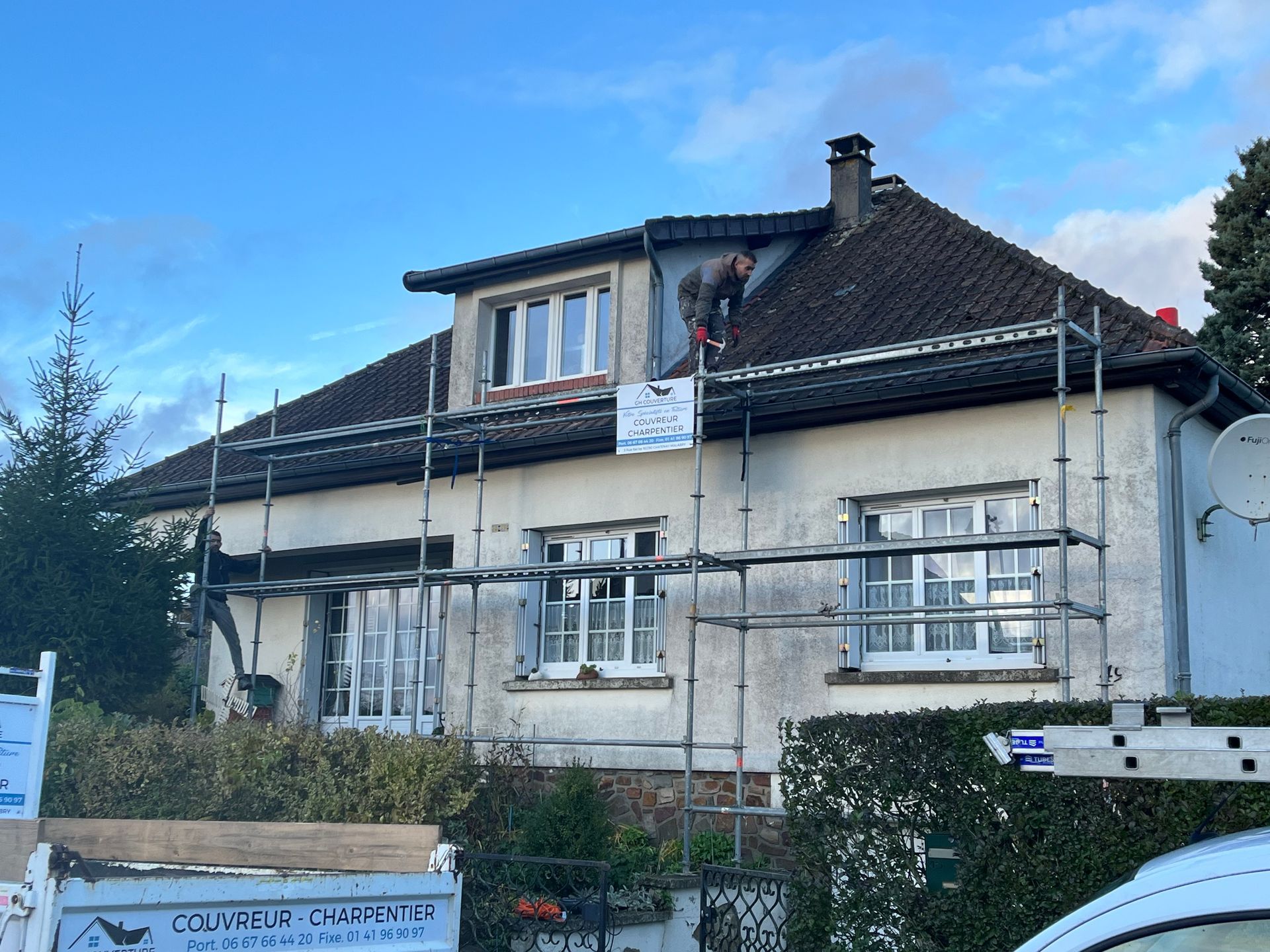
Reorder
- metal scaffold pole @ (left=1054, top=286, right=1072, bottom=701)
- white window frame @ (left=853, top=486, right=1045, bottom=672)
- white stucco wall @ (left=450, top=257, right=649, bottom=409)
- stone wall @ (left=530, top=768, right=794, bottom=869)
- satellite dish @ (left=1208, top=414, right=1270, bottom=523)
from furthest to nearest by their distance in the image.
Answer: white stucco wall @ (left=450, top=257, right=649, bottom=409) → stone wall @ (left=530, top=768, right=794, bottom=869) → white window frame @ (left=853, top=486, right=1045, bottom=672) → satellite dish @ (left=1208, top=414, right=1270, bottom=523) → metal scaffold pole @ (left=1054, top=286, right=1072, bottom=701)

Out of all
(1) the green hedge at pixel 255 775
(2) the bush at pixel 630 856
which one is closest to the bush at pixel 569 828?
(2) the bush at pixel 630 856

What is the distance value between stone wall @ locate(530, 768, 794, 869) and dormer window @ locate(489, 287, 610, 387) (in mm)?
4327

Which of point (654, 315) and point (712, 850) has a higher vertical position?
point (654, 315)

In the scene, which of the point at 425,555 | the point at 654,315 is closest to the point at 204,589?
the point at 425,555

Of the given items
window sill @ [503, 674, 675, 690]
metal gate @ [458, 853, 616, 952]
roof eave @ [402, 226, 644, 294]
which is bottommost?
metal gate @ [458, 853, 616, 952]

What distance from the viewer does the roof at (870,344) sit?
1159cm

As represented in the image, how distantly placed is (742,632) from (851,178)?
657cm

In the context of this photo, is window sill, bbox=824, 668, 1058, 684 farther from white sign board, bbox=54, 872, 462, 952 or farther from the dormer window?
white sign board, bbox=54, 872, 462, 952

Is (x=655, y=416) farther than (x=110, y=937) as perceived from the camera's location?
Yes

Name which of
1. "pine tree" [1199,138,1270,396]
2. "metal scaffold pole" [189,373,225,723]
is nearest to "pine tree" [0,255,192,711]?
"metal scaffold pole" [189,373,225,723]

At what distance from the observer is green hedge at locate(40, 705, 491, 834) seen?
10609 millimetres

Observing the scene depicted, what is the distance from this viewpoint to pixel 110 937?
15.9 feet

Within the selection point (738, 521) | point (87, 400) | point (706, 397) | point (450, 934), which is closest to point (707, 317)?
point (706, 397)

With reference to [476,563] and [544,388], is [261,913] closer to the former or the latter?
[476,563]
